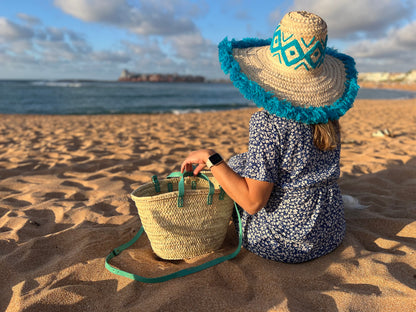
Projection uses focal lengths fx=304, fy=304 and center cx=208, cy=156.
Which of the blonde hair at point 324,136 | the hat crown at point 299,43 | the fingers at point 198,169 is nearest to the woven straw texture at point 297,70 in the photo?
the hat crown at point 299,43

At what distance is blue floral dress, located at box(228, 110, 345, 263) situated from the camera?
1425 millimetres

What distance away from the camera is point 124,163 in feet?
12.8

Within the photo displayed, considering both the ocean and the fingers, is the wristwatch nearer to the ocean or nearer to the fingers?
the fingers

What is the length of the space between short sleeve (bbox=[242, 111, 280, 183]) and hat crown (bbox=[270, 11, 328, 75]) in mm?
269

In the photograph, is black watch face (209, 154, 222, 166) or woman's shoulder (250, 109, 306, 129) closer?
woman's shoulder (250, 109, 306, 129)

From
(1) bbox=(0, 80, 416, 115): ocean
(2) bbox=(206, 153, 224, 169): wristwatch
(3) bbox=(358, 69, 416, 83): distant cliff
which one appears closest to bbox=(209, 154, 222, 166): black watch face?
(2) bbox=(206, 153, 224, 169): wristwatch

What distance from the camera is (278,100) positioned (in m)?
1.41

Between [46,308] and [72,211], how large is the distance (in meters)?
1.15

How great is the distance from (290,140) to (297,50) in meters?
0.41

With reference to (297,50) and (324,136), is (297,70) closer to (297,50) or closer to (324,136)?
(297,50)

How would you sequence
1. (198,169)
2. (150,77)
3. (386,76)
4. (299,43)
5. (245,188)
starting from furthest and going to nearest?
(386,76) → (150,77) → (198,169) → (245,188) → (299,43)

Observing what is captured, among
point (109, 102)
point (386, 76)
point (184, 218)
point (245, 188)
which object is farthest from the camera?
point (386, 76)

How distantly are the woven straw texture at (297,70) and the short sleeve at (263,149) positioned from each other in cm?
15

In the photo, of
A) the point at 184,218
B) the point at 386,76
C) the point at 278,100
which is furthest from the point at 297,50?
the point at 386,76
